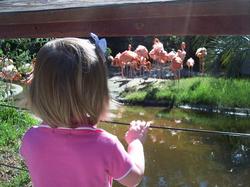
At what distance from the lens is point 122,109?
23.5 feet

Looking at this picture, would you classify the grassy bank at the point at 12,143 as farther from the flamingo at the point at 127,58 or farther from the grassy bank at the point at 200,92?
the flamingo at the point at 127,58

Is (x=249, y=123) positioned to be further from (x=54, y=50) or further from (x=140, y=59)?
(x=54, y=50)

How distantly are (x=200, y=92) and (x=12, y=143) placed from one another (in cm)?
362

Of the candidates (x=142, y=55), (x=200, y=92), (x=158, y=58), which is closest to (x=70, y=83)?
(x=200, y=92)

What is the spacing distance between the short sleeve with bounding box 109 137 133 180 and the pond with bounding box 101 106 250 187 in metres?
3.08

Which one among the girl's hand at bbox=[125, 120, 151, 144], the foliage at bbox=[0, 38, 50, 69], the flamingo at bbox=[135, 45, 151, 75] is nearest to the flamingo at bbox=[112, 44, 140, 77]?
the flamingo at bbox=[135, 45, 151, 75]

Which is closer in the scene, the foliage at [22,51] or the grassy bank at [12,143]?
the grassy bank at [12,143]

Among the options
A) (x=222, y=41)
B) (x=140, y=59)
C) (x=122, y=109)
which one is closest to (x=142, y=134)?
(x=122, y=109)

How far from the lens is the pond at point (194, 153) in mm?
4312

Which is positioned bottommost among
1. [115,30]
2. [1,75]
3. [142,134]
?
[1,75]

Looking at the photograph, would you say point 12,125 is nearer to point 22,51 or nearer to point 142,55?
point 22,51

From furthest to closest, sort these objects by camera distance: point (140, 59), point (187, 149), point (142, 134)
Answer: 1. point (140, 59)
2. point (187, 149)
3. point (142, 134)

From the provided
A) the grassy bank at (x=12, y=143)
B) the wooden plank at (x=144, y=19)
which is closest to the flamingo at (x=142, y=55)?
the grassy bank at (x=12, y=143)

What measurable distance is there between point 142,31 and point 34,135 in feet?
1.40
